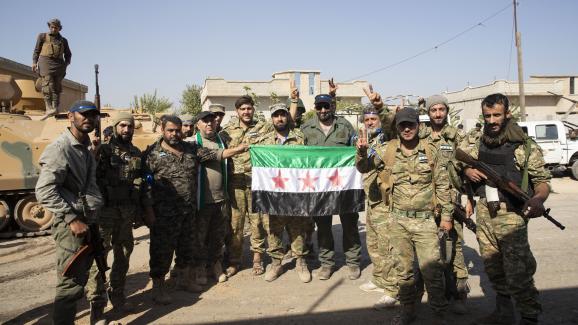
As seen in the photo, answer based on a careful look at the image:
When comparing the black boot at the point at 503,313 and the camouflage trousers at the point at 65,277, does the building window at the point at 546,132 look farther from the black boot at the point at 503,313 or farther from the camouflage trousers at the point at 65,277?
the camouflage trousers at the point at 65,277

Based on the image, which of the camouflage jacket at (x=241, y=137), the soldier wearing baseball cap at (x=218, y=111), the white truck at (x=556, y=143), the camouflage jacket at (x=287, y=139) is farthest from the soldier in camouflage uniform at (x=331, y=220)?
the white truck at (x=556, y=143)

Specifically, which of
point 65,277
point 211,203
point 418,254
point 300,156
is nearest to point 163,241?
point 211,203

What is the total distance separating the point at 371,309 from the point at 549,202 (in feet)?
29.9

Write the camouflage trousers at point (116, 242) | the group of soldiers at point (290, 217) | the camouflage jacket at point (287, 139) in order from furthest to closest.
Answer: the camouflage jacket at point (287, 139) → the camouflage trousers at point (116, 242) → the group of soldiers at point (290, 217)

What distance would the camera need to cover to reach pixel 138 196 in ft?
15.9

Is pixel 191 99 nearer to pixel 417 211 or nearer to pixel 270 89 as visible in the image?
pixel 270 89

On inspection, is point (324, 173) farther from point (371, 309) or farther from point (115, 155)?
point (115, 155)

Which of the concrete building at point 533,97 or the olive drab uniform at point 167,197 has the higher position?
the concrete building at point 533,97

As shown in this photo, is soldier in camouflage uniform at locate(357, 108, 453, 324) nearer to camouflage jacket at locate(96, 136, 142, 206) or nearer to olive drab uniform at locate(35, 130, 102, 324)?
camouflage jacket at locate(96, 136, 142, 206)

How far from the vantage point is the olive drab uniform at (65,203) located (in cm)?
364

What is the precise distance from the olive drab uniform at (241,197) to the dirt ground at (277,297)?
1.34 feet

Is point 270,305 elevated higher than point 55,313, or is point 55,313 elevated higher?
point 55,313

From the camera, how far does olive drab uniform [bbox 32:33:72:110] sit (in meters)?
10.4

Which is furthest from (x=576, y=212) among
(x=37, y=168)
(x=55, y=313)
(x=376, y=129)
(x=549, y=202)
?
(x=37, y=168)
